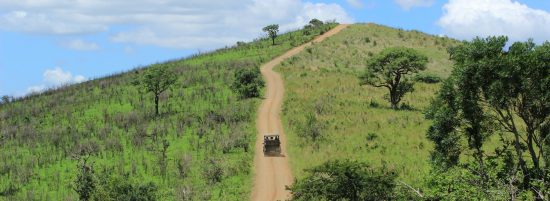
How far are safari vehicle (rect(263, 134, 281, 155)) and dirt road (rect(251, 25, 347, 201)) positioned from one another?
434 millimetres

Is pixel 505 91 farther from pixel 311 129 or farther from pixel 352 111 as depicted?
pixel 352 111

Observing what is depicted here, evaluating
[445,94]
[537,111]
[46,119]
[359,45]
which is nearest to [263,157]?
[445,94]

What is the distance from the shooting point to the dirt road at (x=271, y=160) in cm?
3256

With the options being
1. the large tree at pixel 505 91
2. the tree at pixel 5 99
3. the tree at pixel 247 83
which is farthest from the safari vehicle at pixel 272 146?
the tree at pixel 5 99

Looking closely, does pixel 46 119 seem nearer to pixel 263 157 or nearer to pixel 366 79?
pixel 263 157

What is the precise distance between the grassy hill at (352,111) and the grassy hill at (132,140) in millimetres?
4445

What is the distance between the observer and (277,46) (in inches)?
3474

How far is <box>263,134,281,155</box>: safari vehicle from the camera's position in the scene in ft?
127

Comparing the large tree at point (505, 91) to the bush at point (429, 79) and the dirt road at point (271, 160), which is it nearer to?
the dirt road at point (271, 160)

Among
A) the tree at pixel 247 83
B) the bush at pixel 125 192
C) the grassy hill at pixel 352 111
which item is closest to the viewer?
the bush at pixel 125 192

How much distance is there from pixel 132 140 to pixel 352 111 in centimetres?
1871

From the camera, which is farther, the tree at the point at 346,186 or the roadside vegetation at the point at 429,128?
the tree at the point at 346,186

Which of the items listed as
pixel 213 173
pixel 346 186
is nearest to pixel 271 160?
pixel 213 173

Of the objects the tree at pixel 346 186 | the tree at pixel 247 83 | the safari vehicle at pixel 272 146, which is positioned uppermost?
the tree at pixel 247 83
